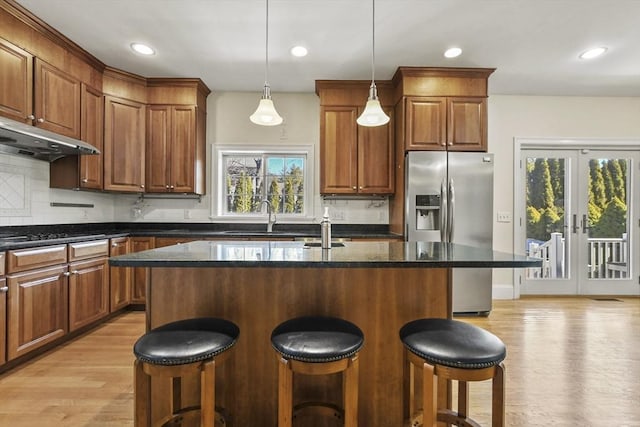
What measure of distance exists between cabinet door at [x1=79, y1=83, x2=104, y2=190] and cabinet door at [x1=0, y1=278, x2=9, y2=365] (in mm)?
1327

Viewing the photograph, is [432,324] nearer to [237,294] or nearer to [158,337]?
[237,294]

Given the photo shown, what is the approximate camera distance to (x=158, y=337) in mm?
1226

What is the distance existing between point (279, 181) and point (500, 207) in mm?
3011

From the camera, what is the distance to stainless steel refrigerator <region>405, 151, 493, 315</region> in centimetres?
340

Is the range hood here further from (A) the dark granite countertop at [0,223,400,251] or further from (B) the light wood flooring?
(B) the light wood flooring

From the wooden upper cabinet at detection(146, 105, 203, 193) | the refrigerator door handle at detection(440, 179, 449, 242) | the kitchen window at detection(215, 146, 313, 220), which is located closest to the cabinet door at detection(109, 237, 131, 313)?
the wooden upper cabinet at detection(146, 105, 203, 193)

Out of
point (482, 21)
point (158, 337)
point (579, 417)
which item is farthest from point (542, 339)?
point (158, 337)

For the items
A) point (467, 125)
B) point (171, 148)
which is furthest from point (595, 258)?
point (171, 148)

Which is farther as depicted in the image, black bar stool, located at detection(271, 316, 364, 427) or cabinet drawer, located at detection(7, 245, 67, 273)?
cabinet drawer, located at detection(7, 245, 67, 273)

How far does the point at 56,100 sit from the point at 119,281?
185 centimetres

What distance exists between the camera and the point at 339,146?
378 cm

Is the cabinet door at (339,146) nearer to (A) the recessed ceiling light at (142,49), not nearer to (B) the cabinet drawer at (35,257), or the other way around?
(A) the recessed ceiling light at (142,49)

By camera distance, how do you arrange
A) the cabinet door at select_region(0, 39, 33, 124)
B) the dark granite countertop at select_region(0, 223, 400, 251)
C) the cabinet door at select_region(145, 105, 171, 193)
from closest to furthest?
the cabinet door at select_region(0, 39, 33, 124) → the dark granite countertop at select_region(0, 223, 400, 251) → the cabinet door at select_region(145, 105, 171, 193)

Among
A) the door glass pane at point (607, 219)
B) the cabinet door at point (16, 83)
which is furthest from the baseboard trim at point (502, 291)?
the cabinet door at point (16, 83)
